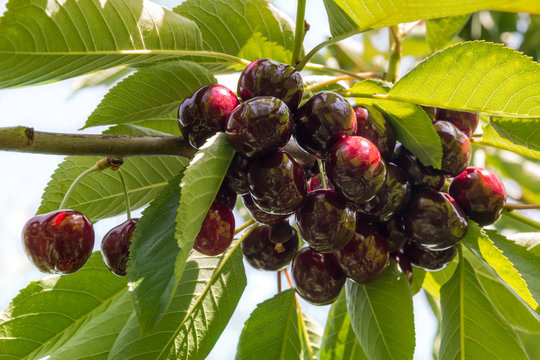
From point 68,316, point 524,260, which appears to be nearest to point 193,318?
point 68,316

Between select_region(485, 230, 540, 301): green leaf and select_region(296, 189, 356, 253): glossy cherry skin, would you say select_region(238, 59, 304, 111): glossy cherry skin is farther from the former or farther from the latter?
select_region(485, 230, 540, 301): green leaf

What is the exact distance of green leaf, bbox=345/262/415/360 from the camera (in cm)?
112

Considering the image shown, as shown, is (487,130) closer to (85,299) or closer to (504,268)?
(504,268)

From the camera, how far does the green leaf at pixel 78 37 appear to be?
3.04 feet

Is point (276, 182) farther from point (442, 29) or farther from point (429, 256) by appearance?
point (442, 29)

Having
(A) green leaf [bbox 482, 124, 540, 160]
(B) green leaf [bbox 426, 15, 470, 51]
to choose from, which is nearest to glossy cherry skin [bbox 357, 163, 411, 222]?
(A) green leaf [bbox 482, 124, 540, 160]

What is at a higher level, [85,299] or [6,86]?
[6,86]

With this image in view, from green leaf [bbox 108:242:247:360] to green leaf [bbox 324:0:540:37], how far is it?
585 mm

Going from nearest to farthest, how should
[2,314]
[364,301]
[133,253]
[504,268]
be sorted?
1. [133,253]
2. [504,268]
3. [364,301]
4. [2,314]

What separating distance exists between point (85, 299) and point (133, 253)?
0.49 meters

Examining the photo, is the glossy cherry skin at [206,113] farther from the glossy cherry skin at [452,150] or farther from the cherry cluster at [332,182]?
the glossy cherry skin at [452,150]

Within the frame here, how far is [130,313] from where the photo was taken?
1.30 m

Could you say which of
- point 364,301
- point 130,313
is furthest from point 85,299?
point 364,301

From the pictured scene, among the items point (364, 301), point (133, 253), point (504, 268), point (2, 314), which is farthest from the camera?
point (2, 314)
